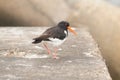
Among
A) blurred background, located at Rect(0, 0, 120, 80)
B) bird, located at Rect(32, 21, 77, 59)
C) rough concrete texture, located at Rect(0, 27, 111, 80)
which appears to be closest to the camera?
rough concrete texture, located at Rect(0, 27, 111, 80)

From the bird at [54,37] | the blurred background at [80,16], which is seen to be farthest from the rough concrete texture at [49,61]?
the blurred background at [80,16]

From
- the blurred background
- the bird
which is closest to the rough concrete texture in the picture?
the bird

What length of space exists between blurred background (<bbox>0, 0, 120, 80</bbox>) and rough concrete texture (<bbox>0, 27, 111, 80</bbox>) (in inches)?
20.8

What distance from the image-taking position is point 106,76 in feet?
19.1

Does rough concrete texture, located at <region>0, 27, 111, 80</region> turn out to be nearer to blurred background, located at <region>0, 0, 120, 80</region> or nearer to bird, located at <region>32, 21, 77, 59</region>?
bird, located at <region>32, 21, 77, 59</region>

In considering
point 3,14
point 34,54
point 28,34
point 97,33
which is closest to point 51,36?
point 34,54

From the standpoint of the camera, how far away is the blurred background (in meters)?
8.06

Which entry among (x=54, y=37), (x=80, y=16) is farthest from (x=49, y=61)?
(x=80, y=16)

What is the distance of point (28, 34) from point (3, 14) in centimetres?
118

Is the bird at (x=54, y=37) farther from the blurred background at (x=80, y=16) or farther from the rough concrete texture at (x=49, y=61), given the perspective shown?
the blurred background at (x=80, y=16)

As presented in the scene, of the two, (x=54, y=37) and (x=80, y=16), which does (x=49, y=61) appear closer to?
(x=54, y=37)

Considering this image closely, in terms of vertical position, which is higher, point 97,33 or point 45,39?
point 45,39

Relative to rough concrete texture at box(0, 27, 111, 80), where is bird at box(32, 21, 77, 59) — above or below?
above

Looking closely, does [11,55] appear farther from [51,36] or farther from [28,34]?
[28,34]
